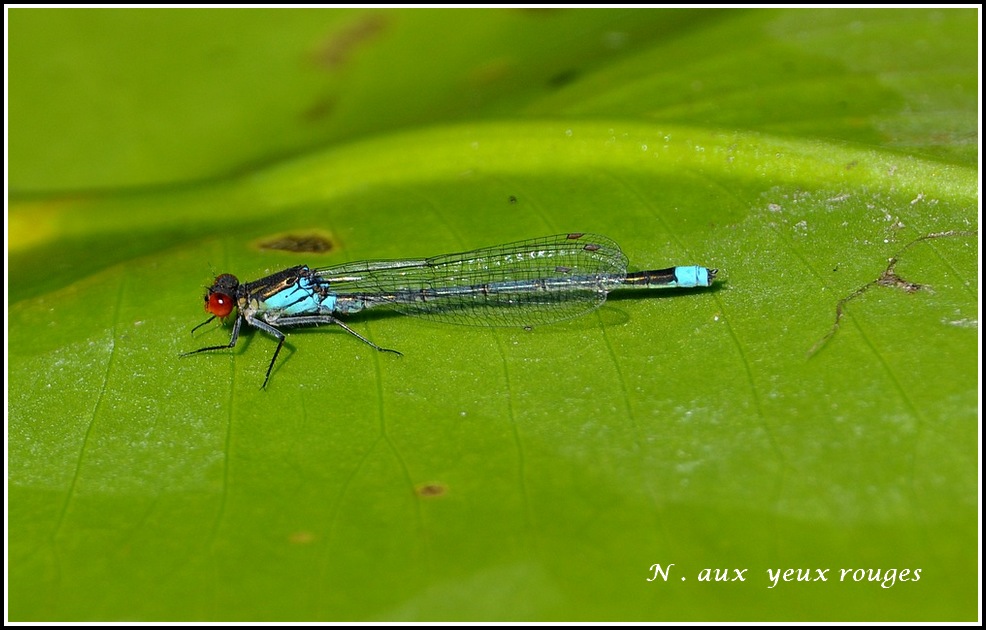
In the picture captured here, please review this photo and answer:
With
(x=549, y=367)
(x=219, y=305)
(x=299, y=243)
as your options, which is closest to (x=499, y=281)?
(x=549, y=367)

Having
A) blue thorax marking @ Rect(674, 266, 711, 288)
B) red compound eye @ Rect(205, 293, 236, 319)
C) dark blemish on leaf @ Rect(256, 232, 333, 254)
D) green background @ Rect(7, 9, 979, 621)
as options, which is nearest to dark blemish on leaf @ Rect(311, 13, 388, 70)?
green background @ Rect(7, 9, 979, 621)

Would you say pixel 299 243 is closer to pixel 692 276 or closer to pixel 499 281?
pixel 499 281

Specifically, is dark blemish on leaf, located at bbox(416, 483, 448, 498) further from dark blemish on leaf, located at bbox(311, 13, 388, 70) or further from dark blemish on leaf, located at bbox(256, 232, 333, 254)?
dark blemish on leaf, located at bbox(311, 13, 388, 70)

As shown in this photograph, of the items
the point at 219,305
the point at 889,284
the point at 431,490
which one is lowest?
the point at 431,490

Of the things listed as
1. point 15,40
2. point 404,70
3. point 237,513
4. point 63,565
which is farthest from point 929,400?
point 15,40

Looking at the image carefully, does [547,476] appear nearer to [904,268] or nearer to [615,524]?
[615,524]

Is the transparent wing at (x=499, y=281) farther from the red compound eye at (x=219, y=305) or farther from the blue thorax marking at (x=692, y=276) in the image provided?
the red compound eye at (x=219, y=305)
